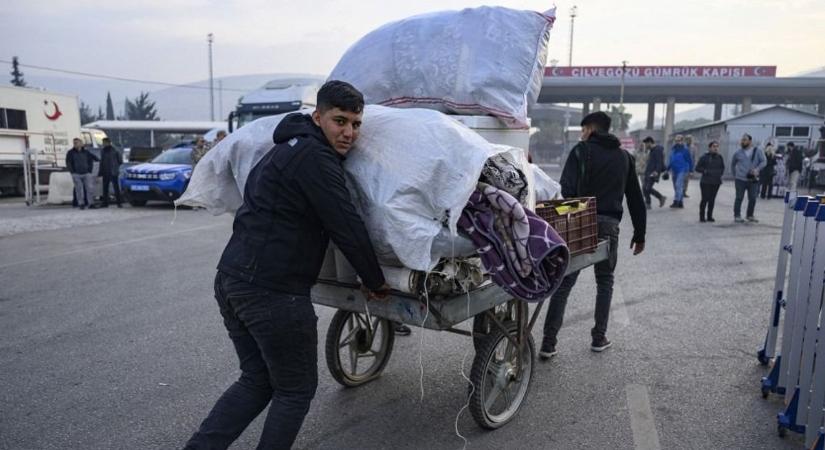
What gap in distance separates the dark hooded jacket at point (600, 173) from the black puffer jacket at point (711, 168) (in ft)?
28.0

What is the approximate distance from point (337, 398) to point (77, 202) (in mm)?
14027

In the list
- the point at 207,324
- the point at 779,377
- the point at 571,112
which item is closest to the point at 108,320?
the point at 207,324

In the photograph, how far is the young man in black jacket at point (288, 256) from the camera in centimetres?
252

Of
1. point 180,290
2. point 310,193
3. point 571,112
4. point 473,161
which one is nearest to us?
point 310,193

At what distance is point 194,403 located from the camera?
3777 mm

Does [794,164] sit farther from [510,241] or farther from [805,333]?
[510,241]

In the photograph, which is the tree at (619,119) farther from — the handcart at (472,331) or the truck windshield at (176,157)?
the handcart at (472,331)

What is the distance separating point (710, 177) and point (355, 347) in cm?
1035

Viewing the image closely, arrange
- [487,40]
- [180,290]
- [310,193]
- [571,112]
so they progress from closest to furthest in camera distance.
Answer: [310,193] → [487,40] → [180,290] → [571,112]

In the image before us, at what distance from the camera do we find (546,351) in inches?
182

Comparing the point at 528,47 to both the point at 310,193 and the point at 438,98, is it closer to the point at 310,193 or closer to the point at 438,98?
the point at 438,98

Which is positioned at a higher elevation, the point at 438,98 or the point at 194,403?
the point at 438,98

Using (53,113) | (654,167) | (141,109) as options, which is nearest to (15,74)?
(141,109)

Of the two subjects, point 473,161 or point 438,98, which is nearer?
point 473,161
